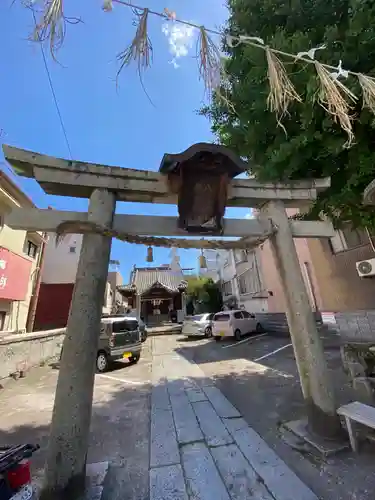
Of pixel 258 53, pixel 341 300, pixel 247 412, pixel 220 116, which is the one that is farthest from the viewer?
pixel 341 300

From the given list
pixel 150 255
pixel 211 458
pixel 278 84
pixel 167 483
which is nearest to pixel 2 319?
pixel 150 255

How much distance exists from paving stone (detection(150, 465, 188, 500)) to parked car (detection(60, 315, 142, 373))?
6.50 m

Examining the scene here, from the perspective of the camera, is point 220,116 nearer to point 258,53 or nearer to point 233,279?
point 258,53

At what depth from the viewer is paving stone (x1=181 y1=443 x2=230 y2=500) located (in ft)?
9.11

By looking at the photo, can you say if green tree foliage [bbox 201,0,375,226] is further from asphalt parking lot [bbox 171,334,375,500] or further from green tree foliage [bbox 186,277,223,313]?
green tree foliage [bbox 186,277,223,313]

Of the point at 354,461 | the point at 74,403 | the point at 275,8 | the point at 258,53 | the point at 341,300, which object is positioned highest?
the point at 275,8

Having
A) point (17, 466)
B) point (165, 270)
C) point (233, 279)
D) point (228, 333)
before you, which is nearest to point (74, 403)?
point (17, 466)

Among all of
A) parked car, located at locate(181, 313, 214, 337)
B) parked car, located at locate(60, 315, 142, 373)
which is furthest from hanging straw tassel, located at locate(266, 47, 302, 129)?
parked car, located at locate(181, 313, 214, 337)

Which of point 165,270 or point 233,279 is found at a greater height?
point 165,270

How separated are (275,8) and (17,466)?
24.3ft

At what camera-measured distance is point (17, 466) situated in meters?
1.98

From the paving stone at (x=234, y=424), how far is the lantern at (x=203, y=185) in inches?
137

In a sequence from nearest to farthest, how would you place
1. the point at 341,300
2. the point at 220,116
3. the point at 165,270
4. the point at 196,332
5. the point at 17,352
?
the point at 220,116 < the point at 17,352 < the point at 341,300 < the point at 196,332 < the point at 165,270

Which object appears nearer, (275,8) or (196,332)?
(275,8)
